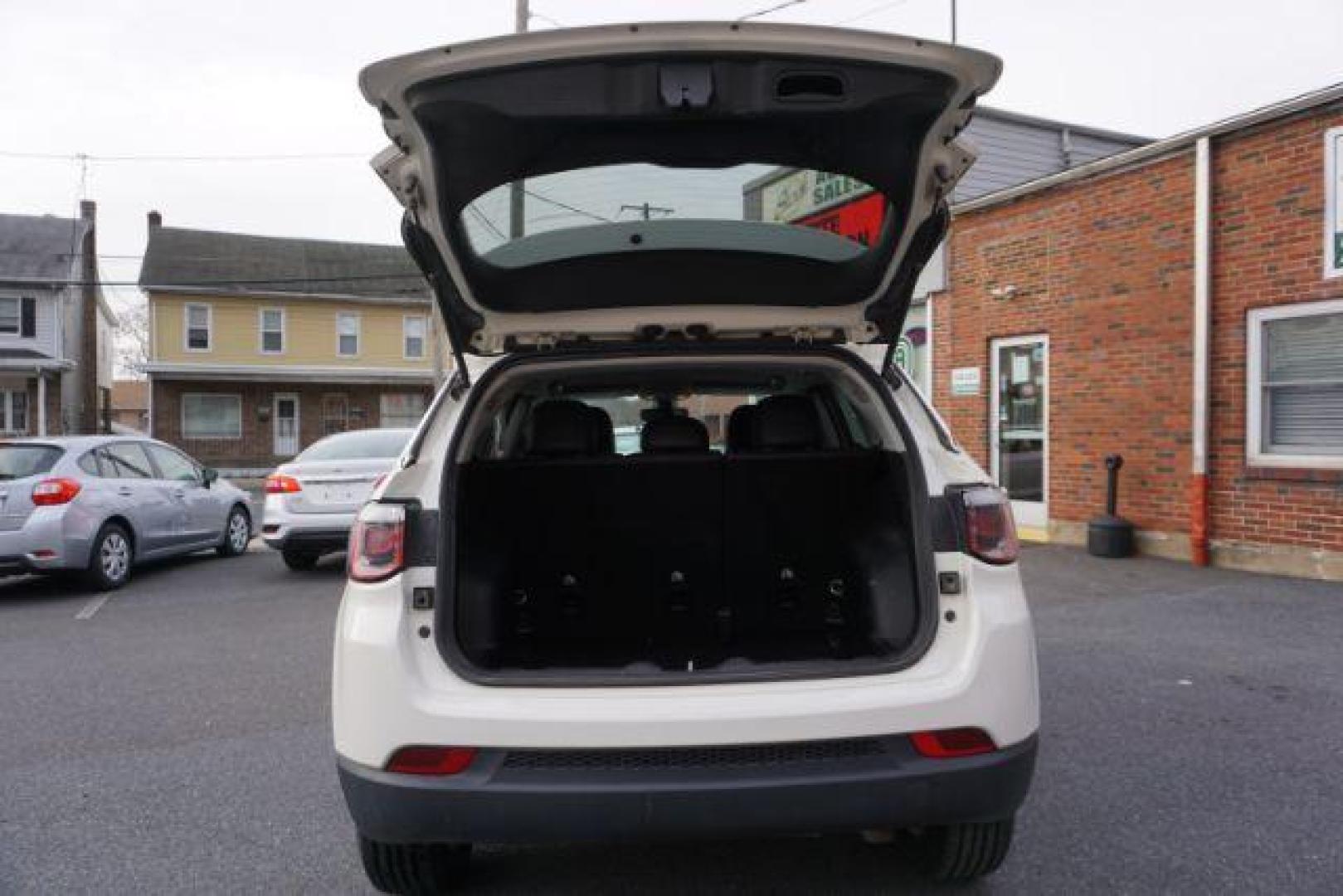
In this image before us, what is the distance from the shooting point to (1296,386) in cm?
761

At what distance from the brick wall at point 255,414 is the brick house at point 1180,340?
21738 mm

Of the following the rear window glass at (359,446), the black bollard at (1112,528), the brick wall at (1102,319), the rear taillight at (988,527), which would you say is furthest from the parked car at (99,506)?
the black bollard at (1112,528)

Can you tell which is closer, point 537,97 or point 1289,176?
point 537,97

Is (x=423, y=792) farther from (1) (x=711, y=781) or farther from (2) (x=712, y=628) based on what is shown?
(2) (x=712, y=628)

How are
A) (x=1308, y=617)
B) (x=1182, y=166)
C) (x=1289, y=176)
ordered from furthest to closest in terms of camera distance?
(x=1182, y=166) < (x=1289, y=176) < (x=1308, y=617)

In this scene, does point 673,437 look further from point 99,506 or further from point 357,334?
point 357,334

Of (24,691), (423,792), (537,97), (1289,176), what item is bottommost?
(24,691)

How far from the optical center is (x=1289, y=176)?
7461 mm

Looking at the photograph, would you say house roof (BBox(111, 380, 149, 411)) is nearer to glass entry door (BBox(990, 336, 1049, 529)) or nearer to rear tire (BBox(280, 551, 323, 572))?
rear tire (BBox(280, 551, 323, 572))

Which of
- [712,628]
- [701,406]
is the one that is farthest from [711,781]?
[701,406]

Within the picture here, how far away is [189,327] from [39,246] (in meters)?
5.31

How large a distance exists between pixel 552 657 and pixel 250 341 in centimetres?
2727

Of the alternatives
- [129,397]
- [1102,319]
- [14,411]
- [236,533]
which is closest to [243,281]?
[14,411]

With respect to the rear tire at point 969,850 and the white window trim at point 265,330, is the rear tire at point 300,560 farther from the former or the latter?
the white window trim at point 265,330
